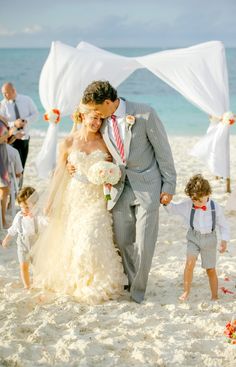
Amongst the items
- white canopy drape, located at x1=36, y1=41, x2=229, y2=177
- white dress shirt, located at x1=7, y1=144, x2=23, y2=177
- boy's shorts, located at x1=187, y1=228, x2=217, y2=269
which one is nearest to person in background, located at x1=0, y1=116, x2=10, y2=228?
white dress shirt, located at x1=7, y1=144, x2=23, y2=177

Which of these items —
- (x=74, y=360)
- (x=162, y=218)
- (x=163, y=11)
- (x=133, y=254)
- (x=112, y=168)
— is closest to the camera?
(x=74, y=360)

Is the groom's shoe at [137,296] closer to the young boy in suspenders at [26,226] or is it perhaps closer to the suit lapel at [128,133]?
the young boy in suspenders at [26,226]

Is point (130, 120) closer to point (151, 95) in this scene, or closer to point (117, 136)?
point (117, 136)

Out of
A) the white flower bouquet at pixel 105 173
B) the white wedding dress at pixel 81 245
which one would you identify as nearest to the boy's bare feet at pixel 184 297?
the white wedding dress at pixel 81 245

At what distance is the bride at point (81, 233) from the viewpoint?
199 inches

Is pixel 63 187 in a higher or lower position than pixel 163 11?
lower

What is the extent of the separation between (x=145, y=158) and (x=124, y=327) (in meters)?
1.47

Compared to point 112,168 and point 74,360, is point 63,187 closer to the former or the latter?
point 112,168

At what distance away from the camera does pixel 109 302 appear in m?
5.05

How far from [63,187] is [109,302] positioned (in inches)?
46.1

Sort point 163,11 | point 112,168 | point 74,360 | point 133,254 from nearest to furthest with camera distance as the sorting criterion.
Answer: point 74,360 < point 112,168 < point 133,254 < point 163,11

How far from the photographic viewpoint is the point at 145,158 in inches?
194

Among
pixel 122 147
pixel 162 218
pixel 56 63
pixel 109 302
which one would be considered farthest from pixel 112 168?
pixel 56 63

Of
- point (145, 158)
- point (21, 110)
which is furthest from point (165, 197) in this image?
point (21, 110)
